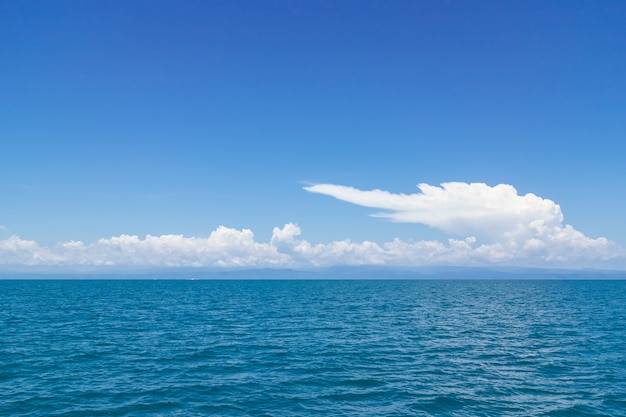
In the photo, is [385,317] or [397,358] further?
[385,317]

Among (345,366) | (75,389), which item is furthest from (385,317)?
(75,389)

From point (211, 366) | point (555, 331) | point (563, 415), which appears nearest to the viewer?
point (563, 415)

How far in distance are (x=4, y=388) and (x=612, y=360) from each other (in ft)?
196

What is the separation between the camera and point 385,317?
82188 millimetres

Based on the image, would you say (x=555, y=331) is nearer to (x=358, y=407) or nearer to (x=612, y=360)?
(x=612, y=360)

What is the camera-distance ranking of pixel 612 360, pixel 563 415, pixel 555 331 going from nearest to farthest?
pixel 563 415 < pixel 612 360 < pixel 555 331

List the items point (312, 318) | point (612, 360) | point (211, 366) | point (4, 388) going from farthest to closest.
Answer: point (312, 318) → point (612, 360) → point (211, 366) → point (4, 388)

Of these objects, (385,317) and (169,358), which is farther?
(385,317)

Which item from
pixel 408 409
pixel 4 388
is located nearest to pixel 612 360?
pixel 408 409

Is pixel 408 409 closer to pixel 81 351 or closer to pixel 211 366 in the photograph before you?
pixel 211 366

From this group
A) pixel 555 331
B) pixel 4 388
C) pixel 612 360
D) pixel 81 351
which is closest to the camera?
pixel 4 388

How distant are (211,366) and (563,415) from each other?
102 feet

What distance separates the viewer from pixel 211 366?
41.8 meters

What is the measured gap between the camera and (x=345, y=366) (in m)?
41.8
